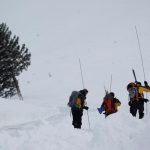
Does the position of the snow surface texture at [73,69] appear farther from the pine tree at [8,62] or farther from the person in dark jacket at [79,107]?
the pine tree at [8,62]

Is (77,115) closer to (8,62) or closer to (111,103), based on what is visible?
(111,103)

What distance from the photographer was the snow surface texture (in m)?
10.7

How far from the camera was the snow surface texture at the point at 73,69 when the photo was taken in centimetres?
1066

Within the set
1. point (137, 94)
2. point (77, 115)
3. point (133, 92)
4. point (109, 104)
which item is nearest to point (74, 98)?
point (77, 115)

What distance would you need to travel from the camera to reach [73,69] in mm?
53219

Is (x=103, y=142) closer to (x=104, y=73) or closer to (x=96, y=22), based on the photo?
(x=104, y=73)


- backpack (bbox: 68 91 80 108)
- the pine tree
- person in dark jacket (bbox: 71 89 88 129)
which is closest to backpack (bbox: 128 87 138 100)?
person in dark jacket (bbox: 71 89 88 129)

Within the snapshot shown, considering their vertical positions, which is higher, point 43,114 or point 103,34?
point 103,34

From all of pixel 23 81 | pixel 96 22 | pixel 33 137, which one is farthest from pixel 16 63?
pixel 96 22

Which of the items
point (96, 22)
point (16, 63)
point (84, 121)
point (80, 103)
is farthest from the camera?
point (96, 22)

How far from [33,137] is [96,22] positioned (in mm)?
71333

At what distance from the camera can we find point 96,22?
8225 centimetres

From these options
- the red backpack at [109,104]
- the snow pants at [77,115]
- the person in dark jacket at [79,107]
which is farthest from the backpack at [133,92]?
the snow pants at [77,115]

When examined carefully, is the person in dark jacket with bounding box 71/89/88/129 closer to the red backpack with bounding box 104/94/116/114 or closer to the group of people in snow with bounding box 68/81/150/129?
the group of people in snow with bounding box 68/81/150/129
